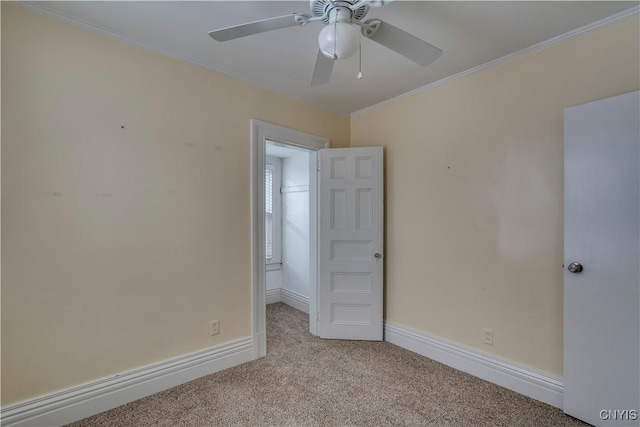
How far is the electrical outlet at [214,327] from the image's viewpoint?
2.41 meters

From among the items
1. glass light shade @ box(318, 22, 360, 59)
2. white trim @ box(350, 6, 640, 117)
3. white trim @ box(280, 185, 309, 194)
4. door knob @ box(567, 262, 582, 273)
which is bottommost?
door knob @ box(567, 262, 582, 273)

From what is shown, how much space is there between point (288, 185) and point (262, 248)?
6.08ft

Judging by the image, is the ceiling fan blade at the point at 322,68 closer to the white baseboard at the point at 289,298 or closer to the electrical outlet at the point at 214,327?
the electrical outlet at the point at 214,327

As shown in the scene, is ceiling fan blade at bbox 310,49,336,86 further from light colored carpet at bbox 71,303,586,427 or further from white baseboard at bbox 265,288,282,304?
white baseboard at bbox 265,288,282,304

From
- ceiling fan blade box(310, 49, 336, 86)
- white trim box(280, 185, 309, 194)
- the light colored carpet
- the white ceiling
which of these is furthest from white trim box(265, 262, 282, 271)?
ceiling fan blade box(310, 49, 336, 86)

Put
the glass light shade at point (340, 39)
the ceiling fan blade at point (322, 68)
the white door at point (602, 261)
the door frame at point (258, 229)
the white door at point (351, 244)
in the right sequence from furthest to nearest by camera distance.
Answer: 1. the white door at point (351, 244)
2. the door frame at point (258, 229)
3. the white door at point (602, 261)
4. the ceiling fan blade at point (322, 68)
5. the glass light shade at point (340, 39)

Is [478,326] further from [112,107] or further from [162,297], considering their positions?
[112,107]

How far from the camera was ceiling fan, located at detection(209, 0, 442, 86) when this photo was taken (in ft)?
4.07

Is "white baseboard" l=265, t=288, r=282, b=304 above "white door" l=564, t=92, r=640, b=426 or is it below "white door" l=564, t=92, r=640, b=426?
below

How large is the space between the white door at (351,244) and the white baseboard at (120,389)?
98 cm

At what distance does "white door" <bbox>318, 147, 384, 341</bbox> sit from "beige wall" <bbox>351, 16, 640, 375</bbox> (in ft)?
0.51

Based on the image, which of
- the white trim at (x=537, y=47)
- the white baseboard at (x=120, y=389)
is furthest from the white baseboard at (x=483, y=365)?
the white trim at (x=537, y=47)

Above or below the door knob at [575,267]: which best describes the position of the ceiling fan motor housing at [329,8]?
above

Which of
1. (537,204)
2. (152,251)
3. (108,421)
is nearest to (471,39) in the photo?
(537,204)
